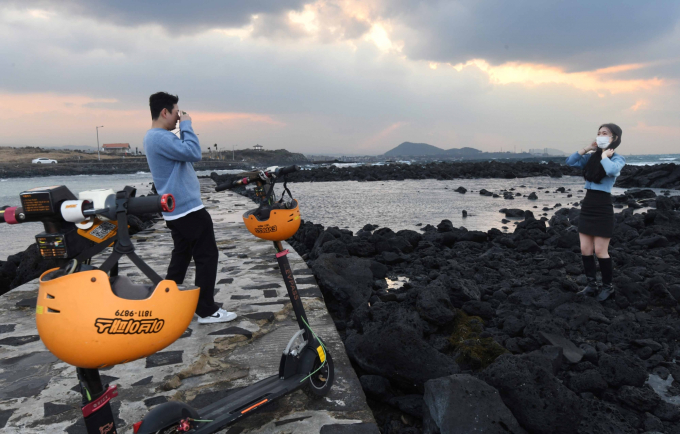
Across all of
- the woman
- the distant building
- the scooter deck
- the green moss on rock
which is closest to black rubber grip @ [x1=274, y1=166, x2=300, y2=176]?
the scooter deck

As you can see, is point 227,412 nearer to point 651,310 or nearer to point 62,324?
point 62,324

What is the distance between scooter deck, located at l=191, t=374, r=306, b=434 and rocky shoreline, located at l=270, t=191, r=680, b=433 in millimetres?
829

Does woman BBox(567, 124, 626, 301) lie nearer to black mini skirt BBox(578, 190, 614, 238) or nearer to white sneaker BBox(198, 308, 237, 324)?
black mini skirt BBox(578, 190, 614, 238)

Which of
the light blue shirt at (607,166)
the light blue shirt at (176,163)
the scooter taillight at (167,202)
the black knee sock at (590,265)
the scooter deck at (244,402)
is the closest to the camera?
the scooter taillight at (167,202)

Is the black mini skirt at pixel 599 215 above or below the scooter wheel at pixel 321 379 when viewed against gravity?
above

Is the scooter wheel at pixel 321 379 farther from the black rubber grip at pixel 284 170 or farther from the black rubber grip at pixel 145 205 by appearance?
the black rubber grip at pixel 145 205

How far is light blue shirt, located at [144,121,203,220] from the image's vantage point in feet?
11.2

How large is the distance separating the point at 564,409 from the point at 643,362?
1.80m

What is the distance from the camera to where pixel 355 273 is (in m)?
5.78

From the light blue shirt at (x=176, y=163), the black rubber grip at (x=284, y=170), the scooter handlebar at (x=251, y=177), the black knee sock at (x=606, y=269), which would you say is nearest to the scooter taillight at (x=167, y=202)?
the scooter handlebar at (x=251, y=177)

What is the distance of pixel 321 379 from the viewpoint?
2.91 metres

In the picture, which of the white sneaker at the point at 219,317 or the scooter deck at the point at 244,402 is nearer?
the scooter deck at the point at 244,402

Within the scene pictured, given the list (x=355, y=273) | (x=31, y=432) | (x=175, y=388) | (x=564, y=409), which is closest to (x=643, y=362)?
(x=564, y=409)

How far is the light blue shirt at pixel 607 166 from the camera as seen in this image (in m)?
4.70
